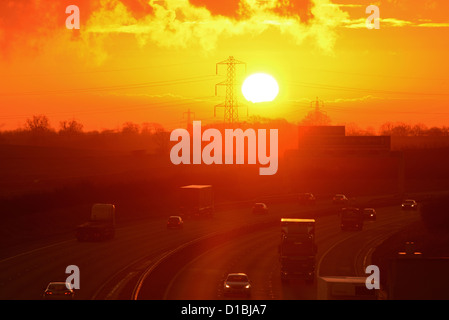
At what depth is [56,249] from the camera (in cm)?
6656

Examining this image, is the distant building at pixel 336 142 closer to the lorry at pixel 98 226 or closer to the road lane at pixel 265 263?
the road lane at pixel 265 263

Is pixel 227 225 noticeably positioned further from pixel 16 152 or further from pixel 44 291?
pixel 16 152

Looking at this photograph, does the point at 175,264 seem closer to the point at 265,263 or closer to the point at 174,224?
the point at 265,263

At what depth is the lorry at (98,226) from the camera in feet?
238

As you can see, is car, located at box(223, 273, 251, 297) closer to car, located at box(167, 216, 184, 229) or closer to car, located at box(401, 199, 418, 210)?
car, located at box(167, 216, 184, 229)

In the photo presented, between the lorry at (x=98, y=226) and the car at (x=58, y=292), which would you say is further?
the lorry at (x=98, y=226)

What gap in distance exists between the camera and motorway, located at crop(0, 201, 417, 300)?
47.1m

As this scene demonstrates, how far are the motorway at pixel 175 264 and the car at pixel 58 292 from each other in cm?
180

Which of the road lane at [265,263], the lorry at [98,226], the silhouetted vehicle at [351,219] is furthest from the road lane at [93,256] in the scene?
the silhouetted vehicle at [351,219]

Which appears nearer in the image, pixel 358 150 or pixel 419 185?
pixel 358 150

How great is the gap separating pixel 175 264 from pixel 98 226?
17.2 meters
